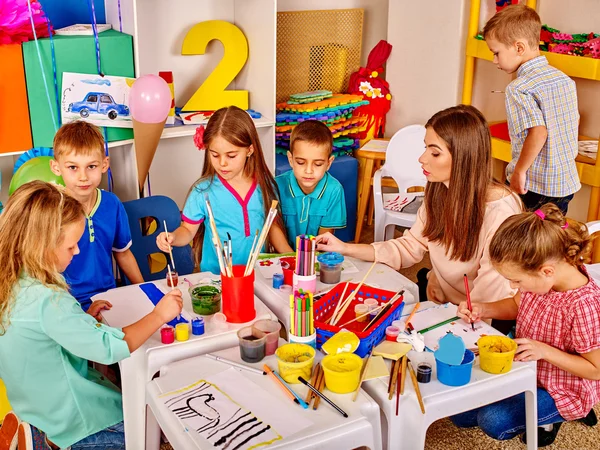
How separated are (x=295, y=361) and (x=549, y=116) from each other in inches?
66.4

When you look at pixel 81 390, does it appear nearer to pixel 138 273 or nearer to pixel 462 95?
pixel 138 273

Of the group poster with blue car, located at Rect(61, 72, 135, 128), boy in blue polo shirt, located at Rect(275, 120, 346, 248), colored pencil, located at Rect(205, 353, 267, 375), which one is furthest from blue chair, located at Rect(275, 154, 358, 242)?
colored pencil, located at Rect(205, 353, 267, 375)

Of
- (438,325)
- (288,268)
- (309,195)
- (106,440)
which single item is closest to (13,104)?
(309,195)

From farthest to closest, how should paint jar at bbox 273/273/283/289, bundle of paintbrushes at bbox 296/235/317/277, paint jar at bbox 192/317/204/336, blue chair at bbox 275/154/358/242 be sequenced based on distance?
1. blue chair at bbox 275/154/358/242
2. paint jar at bbox 273/273/283/289
3. bundle of paintbrushes at bbox 296/235/317/277
4. paint jar at bbox 192/317/204/336

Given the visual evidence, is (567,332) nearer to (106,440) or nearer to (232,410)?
(232,410)

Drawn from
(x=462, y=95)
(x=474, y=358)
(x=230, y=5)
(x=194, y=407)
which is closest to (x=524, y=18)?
(x=462, y=95)

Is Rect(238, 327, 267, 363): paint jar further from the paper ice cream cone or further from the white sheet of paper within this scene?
the paper ice cream cone

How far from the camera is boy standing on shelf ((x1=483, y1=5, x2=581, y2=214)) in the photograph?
2.64 meters

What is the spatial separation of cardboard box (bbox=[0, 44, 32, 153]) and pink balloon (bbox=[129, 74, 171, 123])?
0.38m

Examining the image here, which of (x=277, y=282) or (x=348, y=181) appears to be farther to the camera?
(x=348, y=181)

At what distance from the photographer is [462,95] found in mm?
3488

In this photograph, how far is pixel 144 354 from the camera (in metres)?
1.53

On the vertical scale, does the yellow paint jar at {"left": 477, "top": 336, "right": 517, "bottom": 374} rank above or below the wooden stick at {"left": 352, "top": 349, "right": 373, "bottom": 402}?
above

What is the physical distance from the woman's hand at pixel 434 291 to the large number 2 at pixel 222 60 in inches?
57.8
